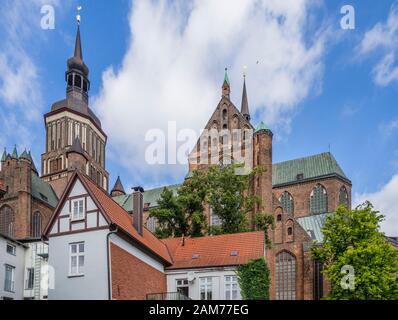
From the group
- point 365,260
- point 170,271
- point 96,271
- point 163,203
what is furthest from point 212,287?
point 163,203

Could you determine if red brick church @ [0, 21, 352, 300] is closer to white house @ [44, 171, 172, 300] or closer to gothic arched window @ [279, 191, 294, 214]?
gothic arched window @ [279, 191, 294, 214]

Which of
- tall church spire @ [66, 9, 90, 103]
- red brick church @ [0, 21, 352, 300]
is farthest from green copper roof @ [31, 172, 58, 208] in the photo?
tall church spire @ [66, 9, 90, 103]

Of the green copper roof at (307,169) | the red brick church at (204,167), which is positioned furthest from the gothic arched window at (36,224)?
the green copper roof at (307,169)

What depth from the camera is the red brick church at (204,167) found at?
53312mm

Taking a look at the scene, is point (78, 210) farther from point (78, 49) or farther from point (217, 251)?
point (78, 49)

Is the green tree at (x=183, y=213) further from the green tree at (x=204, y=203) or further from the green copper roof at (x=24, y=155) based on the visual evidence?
the green copper roof at (x=24, y=155)

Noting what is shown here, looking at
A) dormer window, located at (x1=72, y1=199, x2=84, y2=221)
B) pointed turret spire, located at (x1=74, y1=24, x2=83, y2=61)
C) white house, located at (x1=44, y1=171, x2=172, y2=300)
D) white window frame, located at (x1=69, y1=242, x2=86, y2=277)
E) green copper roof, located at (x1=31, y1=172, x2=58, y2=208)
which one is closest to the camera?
white house, located at (x1=44, y1=171, x2=172, y2=300)

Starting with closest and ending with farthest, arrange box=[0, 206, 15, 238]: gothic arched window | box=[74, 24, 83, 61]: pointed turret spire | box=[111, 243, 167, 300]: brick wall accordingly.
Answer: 1. box=[111, 243, 167, 300]: brick wall
2. box=[0, 206, 15, 238]: gothic arched window
3. box=[74, 24, 83, 61]: pointed turret spire

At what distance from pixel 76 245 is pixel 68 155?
172 ft

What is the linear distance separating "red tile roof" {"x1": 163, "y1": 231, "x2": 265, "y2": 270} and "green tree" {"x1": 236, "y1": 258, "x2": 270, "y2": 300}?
460 millimetres

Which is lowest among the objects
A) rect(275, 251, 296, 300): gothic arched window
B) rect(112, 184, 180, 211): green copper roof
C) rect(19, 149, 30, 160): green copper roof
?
rect(275, 251, 296, 300): gothic arched window

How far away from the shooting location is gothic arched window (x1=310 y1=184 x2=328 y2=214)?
65.9 metres

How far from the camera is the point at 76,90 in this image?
8981 cm
